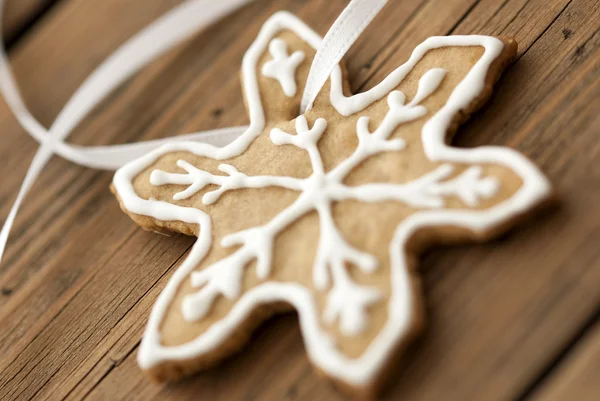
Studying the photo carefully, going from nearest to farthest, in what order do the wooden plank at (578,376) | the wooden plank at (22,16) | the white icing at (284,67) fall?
the wooden plank at (578,376)
the white icing at (284,67)
the wooden plank at (22,16)

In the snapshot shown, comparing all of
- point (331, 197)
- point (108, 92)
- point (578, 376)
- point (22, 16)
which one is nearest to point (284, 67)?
point (331, 197)

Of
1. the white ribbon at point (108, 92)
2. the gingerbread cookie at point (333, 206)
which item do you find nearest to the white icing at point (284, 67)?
the gingerbread cookie at point (333, 206)

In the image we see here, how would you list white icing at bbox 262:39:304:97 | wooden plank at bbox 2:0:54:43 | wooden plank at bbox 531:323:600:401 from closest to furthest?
wooden plank at bbox 531:323:600:401, white icing at bbox 262:39:304:97, wooden plank at bbox 2:0:54:43

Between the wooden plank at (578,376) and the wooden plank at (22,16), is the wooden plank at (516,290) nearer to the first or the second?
the wooden plank at (578,376)

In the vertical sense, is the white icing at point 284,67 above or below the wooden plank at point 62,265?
above

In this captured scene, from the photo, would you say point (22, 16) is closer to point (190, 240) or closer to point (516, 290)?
point (190, 240)

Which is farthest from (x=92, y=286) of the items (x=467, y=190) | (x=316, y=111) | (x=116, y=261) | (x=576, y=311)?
(x=576, y=311)

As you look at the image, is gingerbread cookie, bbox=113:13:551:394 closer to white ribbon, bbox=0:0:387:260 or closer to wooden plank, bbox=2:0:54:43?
white ribbon, bbox=0:0:387:260

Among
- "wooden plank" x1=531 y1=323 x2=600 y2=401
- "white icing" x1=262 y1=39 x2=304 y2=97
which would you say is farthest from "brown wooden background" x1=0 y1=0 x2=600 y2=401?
"white icing" x1=262 y1=39 x2=304 y2=97
